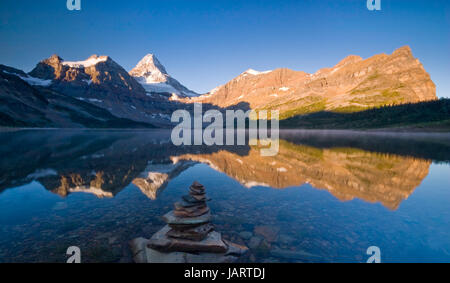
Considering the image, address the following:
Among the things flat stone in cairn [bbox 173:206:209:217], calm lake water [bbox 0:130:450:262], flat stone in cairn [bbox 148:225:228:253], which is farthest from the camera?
flat stone in cairn [bbox 173:206:209:217]

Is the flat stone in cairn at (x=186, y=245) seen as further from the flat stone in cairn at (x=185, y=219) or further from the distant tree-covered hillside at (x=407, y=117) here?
the distant tree-covered hillside at (x=407, y=117)

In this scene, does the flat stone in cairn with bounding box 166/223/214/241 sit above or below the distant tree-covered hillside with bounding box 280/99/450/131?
below

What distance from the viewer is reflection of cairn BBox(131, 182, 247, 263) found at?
26.5 ft

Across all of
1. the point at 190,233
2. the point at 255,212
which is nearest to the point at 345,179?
the point at 255,212

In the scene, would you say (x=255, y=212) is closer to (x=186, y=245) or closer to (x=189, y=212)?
(x=189, y=212)

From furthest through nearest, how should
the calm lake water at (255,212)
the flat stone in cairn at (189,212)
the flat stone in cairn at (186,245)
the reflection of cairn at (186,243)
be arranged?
the flat stone in cairn at (189,212)
the calm lake water at (255,212)
the flat stone in cairn at (186,245)
the reflection of cairn at (186,243)

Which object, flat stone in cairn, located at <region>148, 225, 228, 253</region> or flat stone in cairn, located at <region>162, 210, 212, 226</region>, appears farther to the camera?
flat stone in cairn, located at <region>162, 210, 212, 226</region>

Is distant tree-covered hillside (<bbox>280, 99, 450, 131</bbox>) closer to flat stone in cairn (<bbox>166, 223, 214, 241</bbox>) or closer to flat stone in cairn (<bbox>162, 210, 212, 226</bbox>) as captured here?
flat stone in cairn (<bbox>162, 210, 212, 226</bbox>)

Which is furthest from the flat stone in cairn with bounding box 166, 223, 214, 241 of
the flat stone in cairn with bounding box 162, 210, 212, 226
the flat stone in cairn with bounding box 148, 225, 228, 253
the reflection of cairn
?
the flat stone in cairn with bounding box 162, 210, 212, 226

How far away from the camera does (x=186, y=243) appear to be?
840 centimetres

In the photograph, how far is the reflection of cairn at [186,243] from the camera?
26.5ft

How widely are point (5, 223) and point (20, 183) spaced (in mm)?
9766

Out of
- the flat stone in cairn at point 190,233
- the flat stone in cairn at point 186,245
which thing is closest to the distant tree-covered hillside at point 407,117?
the flat stone in cairn at point 186,245
